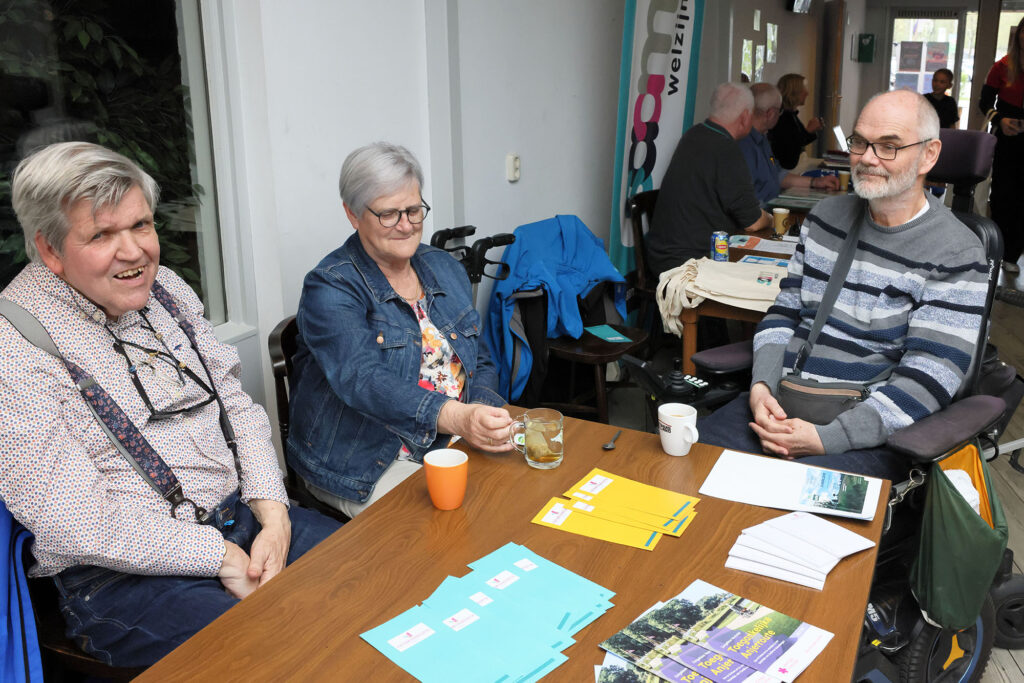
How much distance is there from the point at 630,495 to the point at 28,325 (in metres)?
1.07

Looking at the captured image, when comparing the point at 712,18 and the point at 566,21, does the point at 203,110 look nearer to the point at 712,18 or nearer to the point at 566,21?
the point at 566,21

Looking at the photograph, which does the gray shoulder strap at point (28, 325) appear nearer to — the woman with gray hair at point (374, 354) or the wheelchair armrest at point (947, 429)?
the woman with gray hair at point (374, 354)

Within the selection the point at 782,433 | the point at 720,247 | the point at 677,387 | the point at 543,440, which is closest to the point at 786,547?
the point at 543,440

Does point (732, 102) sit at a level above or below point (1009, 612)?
above

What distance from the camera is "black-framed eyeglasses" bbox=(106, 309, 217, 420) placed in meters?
1.54

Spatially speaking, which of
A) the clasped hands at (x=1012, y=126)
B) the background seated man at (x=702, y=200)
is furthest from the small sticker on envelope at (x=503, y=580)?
the clasped hands at (x=1012, y=126)

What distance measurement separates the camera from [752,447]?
2.09 m

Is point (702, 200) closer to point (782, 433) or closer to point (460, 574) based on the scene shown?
point (782, 433)

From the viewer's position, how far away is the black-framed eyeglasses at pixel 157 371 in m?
1.54

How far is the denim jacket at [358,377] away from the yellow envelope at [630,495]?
0.41m

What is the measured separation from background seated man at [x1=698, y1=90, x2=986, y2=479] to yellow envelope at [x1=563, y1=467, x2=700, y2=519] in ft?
2.08

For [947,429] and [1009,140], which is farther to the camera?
[1009,140]

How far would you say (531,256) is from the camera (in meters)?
3.31

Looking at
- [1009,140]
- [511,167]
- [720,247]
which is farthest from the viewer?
[1009,140]
